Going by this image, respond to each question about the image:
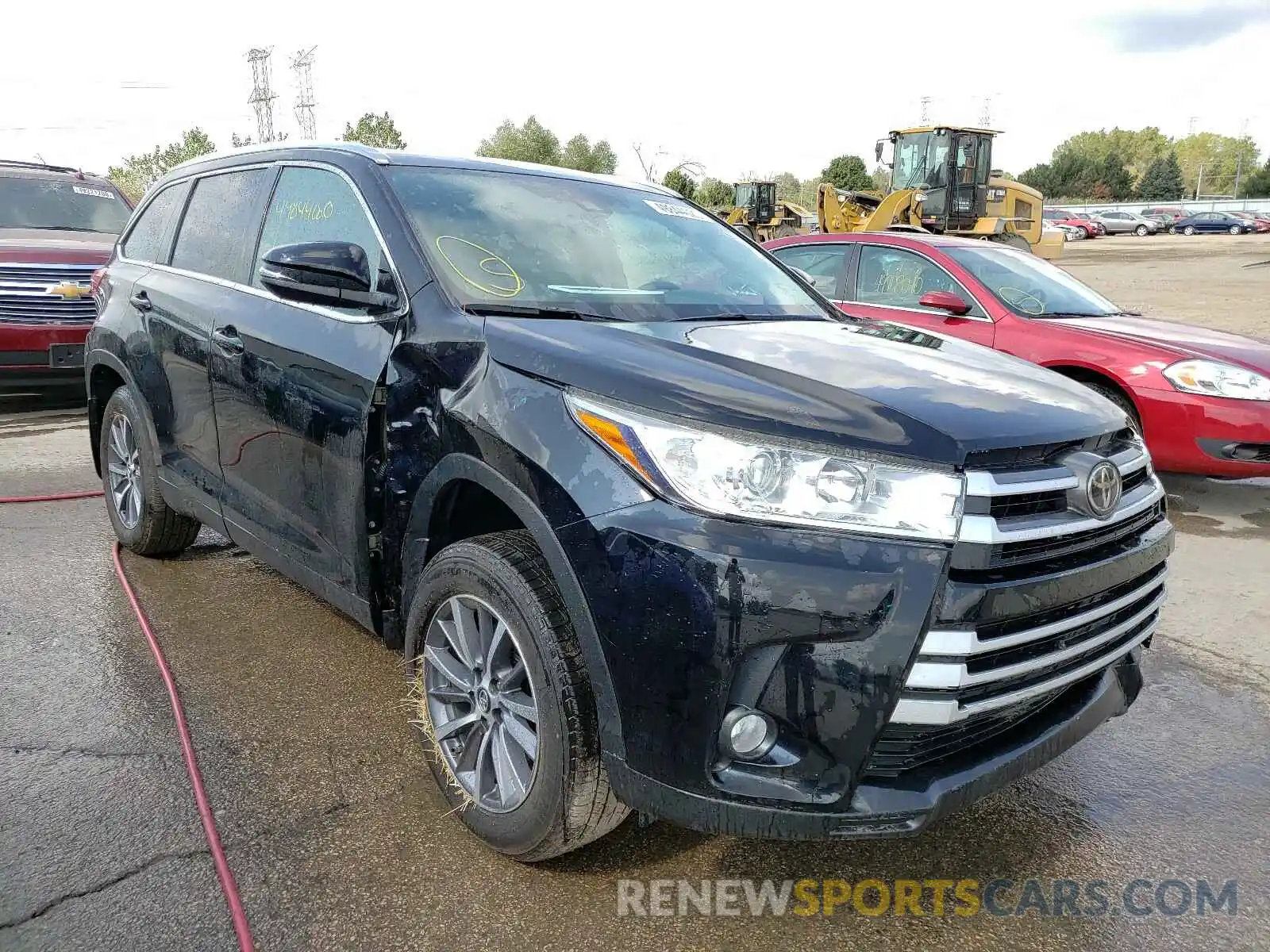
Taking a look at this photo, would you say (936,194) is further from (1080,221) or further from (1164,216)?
(1164,216)

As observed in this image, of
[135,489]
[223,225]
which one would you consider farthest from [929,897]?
[135,489]

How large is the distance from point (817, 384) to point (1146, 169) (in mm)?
129601

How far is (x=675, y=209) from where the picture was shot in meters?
3.87

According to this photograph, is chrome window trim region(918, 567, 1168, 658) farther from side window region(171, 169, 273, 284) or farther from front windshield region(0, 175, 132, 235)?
front windshield region(0, 175, 132, 235)

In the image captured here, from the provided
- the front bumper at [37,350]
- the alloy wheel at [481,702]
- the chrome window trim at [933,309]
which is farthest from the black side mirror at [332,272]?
the front bumper at [37,350]

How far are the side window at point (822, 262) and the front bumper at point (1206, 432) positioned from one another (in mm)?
2272

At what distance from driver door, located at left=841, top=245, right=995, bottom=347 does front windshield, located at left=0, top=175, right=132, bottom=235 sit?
22.4ft

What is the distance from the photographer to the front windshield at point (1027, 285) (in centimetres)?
655

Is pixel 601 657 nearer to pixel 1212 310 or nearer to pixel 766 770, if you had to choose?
pixel 766 770

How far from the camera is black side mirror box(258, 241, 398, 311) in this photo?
9.29 feet

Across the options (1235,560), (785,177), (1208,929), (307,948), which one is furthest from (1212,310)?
(785,177)

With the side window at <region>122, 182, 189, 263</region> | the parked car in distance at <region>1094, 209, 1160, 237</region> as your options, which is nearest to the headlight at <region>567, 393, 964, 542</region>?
the side window at <region>122, 182, 189, 263</region>

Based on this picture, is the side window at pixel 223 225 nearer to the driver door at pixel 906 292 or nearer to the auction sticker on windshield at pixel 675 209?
the auction sticker on windshield at pixel 675 209

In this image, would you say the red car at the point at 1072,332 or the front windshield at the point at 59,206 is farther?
the front windshield at the point at 59,206
